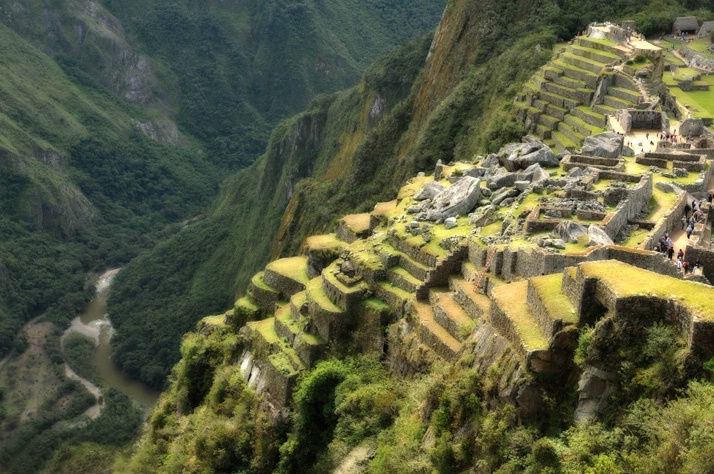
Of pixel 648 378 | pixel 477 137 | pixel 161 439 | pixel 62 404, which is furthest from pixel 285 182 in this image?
pixel 648 378

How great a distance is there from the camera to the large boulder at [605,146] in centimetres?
3573

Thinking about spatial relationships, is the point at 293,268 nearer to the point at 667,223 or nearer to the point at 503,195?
the point at 503,195

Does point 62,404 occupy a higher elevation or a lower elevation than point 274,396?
lower

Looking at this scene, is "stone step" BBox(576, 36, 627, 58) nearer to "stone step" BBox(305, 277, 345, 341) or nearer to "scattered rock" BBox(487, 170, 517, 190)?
"scattered rock" BBox(487, 170, 517, 190)

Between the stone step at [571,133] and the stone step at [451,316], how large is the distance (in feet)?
85.1

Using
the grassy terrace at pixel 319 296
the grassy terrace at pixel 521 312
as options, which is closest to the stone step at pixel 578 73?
the grassy terrace at pixel 319 296

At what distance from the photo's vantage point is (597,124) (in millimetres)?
52531

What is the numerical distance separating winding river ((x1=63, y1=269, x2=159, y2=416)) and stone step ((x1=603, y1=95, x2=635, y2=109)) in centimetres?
6873

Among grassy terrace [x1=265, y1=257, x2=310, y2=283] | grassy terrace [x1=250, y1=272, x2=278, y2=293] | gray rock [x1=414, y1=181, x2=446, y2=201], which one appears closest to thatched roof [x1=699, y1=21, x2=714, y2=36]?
gray rock [x1=414, y1=181, x2=446, y2=201]

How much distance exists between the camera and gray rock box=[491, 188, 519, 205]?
3167 cm

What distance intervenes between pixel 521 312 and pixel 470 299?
4798 mm

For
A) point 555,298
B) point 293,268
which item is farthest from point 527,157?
point 555,298

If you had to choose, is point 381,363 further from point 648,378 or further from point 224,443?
point 648,378

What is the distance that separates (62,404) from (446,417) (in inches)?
3861
